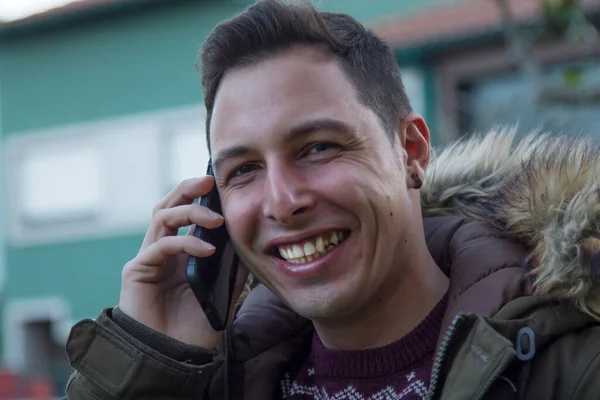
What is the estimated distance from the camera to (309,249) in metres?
2.27

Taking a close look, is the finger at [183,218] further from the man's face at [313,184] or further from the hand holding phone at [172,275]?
the man's face at [313,184]

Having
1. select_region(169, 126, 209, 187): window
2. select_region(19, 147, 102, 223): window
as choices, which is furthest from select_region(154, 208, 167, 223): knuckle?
select_region(19, 147, 102, 223): window

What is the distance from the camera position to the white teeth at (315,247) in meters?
2.27

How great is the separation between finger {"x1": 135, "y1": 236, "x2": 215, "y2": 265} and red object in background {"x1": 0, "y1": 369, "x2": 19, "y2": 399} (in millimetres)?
7843

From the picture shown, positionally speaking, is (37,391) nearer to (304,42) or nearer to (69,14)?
(69,14)

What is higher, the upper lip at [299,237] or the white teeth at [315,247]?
the upper lip at [299,237]

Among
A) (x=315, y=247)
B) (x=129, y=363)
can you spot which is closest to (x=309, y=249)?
(x=315, y=247)

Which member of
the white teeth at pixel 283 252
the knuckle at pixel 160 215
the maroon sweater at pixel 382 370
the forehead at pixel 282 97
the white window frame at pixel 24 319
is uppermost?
the forehead at pixel 282 97

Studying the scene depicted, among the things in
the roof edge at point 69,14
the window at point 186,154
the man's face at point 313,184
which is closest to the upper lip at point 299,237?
the man's face at point 313,184

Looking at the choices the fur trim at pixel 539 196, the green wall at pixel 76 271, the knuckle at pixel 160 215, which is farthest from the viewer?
the green wall at pixel 76 271

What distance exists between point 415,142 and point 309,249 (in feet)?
1.62

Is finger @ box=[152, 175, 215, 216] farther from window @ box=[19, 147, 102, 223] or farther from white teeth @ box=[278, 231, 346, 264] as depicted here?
window @ box=[19, 147, 102, 223]

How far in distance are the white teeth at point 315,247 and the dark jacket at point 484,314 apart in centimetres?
34

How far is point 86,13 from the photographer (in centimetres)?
1317
